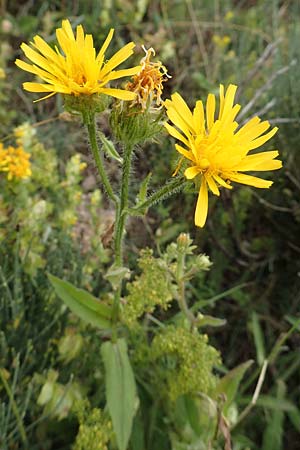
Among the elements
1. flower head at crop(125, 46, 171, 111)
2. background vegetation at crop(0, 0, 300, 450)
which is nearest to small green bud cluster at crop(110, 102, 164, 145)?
flower head at crop(125, 46, 171, 111)

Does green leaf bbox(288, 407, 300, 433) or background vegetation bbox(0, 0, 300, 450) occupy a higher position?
background vegetation bbox(0, 0, 300, 450)

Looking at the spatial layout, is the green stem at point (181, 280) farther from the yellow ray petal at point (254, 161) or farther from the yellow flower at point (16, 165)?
the yellow flower at point (16, 165)

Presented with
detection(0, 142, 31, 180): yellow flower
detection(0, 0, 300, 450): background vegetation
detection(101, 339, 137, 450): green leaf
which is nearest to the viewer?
detection(101, 339, 137, 450): green leaf

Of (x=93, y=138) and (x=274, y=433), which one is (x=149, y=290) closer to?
(x=93, y=138)

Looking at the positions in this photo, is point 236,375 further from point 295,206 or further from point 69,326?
point 295,206

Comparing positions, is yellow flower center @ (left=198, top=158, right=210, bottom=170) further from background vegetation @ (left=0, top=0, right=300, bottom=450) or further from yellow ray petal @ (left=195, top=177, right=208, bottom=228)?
background vegetation @ (left=0, top=0, right=300, bottom=450)

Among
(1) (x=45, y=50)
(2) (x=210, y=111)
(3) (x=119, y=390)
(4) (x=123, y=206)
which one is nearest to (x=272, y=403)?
(3) (x=119, y=390)
